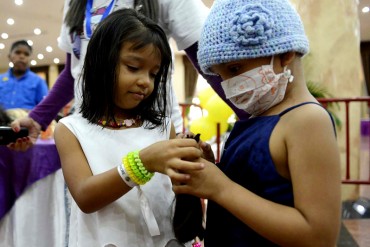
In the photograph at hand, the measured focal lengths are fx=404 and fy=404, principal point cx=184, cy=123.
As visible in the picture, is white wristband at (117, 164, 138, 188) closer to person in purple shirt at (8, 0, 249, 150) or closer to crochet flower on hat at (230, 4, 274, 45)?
crochet flower on hat at (230, 4, 274, 45)

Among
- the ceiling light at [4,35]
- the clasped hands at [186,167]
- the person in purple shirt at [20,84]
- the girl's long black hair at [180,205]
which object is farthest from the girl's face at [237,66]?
the ceiling light at [4,35]

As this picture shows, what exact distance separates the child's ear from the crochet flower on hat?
5cm

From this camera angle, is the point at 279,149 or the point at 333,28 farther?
the point at 333,28

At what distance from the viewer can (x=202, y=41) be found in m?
0.76

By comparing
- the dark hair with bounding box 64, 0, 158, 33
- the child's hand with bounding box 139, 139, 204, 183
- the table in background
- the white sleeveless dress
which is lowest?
the table in background

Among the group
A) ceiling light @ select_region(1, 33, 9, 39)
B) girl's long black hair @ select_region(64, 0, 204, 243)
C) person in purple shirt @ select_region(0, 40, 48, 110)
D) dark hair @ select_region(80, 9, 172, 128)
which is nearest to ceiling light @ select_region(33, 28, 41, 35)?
ceiling light @ select_region(1, 33, 9, 39)

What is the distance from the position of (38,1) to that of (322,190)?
8.33 m

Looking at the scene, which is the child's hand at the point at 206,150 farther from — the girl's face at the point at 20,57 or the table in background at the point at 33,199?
the girl's face at the point at 20,57

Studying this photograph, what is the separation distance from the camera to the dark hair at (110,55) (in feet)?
2.94

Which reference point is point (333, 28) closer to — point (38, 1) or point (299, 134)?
point (299, 134)

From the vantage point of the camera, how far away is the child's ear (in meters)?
0.72

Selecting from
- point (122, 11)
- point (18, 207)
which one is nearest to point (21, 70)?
point (18, 207)

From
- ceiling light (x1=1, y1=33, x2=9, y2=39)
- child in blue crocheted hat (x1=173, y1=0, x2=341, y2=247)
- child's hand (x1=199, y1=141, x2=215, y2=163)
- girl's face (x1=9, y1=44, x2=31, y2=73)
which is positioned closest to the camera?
child in blue crocheted hat (x1=173, y1=0, x2=341, y2=247)

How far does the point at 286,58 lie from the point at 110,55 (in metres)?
0.39
